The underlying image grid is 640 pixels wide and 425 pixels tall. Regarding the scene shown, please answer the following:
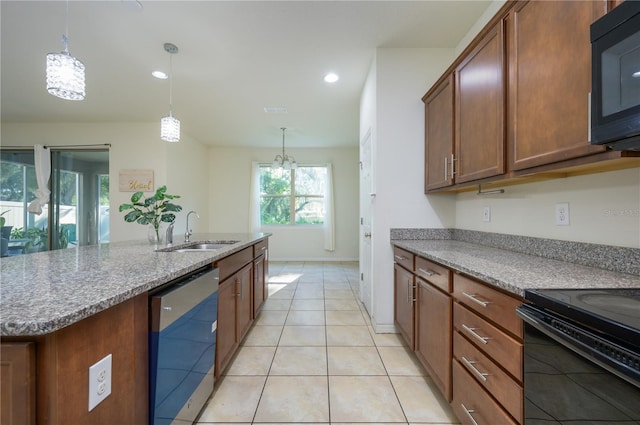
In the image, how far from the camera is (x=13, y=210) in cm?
438

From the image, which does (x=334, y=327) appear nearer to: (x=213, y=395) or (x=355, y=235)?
(x=213, y=395)

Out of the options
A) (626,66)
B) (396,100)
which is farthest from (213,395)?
(396,100)

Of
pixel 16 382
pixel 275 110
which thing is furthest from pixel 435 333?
pixel 275 110

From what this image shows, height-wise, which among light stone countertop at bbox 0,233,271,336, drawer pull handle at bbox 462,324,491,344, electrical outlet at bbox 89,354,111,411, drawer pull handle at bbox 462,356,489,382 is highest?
light stone countertop at bbox 0,233,271,336

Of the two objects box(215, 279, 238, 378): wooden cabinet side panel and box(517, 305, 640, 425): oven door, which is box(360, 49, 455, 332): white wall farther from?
box(517, 305, 640, 425): oven door

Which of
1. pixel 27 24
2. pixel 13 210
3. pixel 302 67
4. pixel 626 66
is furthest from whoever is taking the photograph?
pixel 13 210

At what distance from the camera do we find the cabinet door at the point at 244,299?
199cm

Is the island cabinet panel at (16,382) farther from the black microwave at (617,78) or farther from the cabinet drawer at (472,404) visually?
the black microwave at (617,78)

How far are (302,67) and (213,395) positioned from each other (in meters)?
3.03

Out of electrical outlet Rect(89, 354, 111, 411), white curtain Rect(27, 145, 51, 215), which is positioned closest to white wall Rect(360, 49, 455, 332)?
electrical outlet Rect(89, 354, 111, 411)

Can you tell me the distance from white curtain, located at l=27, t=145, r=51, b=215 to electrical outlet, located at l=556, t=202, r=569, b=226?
6746 millimetres

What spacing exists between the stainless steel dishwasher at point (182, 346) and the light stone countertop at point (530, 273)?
127 centimetres

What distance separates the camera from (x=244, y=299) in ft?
7.08

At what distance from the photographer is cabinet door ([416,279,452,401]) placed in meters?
1.40
